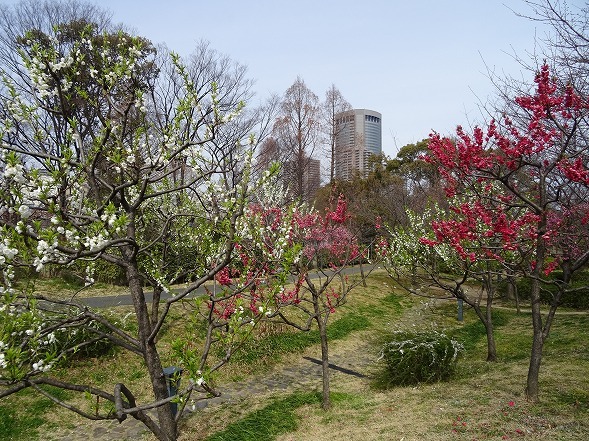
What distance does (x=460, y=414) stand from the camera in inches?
220

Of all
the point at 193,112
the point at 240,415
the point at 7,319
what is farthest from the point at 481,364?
the point at 7,319

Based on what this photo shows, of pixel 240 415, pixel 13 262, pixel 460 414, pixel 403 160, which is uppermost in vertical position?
pixel 403 160

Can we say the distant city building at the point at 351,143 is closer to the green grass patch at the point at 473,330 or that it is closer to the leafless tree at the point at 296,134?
the leafless tree at the point at 296,134

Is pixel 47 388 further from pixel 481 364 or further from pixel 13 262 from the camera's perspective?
pixel 481 364

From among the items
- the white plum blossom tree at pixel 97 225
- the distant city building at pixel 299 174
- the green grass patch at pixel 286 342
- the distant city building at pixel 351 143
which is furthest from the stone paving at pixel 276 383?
the distant city building at pixel 351 143

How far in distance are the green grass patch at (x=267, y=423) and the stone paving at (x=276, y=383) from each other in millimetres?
895

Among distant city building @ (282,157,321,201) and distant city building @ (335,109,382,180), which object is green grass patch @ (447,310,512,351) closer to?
distant city building @ (282,157,321,201)

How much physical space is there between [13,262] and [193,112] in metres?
2.31

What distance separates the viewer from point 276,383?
334 inches

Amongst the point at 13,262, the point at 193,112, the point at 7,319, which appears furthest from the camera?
the point at 193,112

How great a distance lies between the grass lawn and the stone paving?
0.55ft

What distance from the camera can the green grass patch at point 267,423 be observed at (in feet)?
19.6

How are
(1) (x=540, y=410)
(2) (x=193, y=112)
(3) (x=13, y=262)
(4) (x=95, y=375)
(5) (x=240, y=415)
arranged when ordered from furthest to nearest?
(4) (x=95, y=375) → (5) (x=240, y=415) → (1) (x=540, y=410) → (2) (x=193, y=112) → (3) (x=13, y=262)

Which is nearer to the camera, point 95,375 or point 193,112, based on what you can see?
point 193,112
